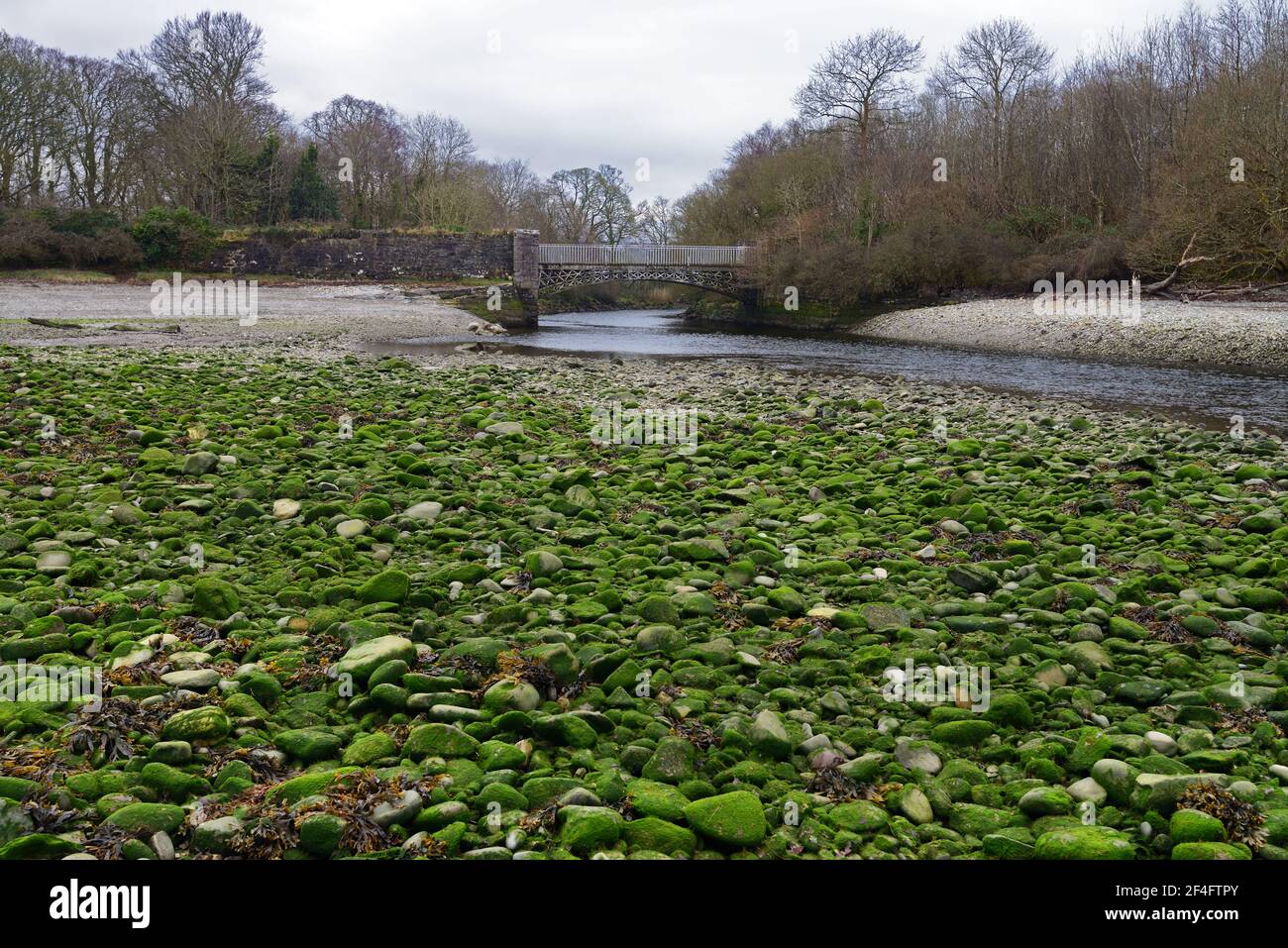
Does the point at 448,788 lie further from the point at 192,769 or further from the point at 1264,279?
the point at 1264,279

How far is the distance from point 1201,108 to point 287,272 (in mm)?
41305

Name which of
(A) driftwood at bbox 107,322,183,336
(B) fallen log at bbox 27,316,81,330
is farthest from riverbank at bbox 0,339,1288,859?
(B) fallen log at bbox 27,316,81,330

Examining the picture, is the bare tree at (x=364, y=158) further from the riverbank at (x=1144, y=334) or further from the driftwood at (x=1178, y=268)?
the driftwood at (x=1178, y=268)

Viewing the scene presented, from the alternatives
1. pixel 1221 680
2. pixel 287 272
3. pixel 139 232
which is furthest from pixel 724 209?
pixel 1221 680

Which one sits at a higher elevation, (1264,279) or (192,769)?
(1264,279)

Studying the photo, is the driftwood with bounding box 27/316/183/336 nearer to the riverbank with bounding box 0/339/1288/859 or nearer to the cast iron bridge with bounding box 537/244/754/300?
the riverbank with bounding box 0/339/1288/859

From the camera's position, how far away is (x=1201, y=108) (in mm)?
37531

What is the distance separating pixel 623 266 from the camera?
52531mm

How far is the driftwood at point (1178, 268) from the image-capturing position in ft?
102

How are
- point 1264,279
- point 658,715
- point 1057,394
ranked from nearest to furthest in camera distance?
point 658,715 < point 1057,394 < point 1264,279

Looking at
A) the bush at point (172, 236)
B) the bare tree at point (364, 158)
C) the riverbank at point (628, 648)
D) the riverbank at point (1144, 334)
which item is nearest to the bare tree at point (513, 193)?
the bare tree at point (364, 158)

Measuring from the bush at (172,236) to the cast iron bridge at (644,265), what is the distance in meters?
16.2

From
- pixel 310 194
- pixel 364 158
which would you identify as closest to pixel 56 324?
pixel 310 194

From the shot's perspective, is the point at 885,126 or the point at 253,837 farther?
the point at 885,126
